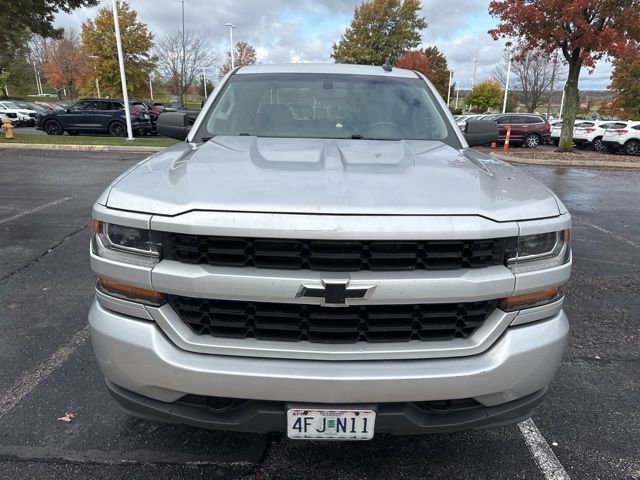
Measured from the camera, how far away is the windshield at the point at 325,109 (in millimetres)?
3148

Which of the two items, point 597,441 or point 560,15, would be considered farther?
point 560,15

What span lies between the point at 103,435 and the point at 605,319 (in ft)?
12.6

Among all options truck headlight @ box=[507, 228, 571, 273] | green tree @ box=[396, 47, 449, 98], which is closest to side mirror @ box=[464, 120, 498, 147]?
truck headlight @ box=[507, 228, 571, 273]

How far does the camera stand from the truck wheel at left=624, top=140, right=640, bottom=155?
2058 cm

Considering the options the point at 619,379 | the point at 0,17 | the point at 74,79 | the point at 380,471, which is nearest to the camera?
the point at 380,471

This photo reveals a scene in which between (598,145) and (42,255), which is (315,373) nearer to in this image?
(42,255)

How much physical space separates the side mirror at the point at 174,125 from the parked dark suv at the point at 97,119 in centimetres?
1884

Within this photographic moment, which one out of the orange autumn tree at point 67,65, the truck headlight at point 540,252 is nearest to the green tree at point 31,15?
the truck headlight at point 540,252

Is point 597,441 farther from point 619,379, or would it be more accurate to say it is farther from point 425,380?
point 425,380

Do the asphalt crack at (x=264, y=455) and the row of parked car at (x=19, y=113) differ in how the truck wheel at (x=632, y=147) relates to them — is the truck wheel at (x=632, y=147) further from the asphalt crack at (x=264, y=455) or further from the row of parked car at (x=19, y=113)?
the row of parked car at (x=19, y=113)

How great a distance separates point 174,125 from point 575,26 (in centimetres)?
1611

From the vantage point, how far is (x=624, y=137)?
20.5 meters

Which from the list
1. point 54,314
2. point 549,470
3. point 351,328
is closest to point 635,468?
point 549,470

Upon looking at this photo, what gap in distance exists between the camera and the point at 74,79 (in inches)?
1896
